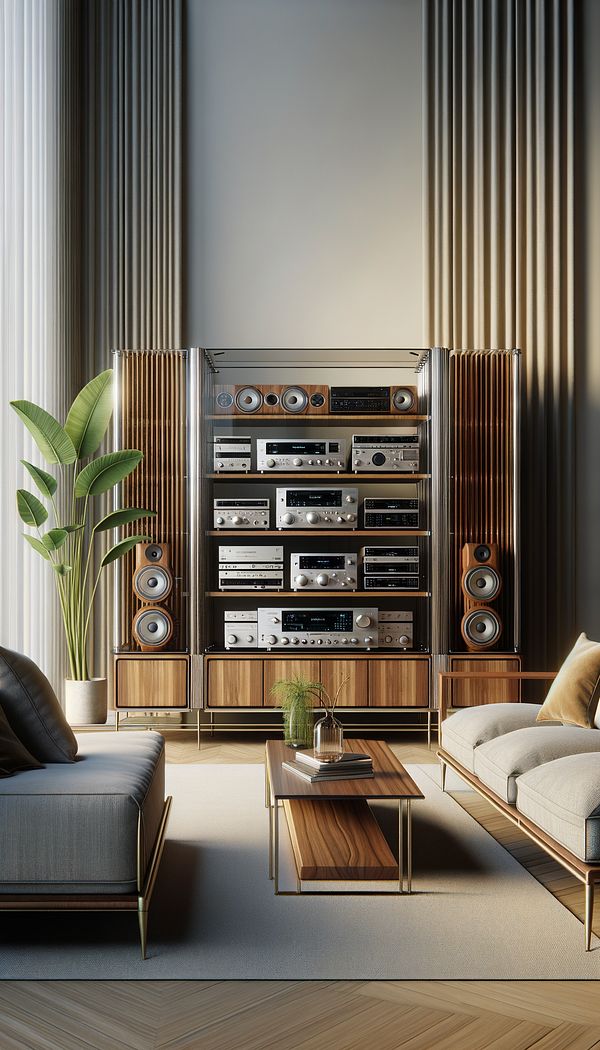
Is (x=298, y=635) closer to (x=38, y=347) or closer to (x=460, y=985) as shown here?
(x=38, y=347)

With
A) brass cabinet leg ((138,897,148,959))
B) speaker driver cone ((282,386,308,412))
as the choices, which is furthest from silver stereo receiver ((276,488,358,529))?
brass cabinet leg ((138,897,148,959))

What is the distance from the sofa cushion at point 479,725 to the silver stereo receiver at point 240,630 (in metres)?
1.52

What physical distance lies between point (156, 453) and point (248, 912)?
291 centimetres

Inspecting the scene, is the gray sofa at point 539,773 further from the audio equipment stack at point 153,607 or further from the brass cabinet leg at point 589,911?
the audio equipment stack at point 153,607

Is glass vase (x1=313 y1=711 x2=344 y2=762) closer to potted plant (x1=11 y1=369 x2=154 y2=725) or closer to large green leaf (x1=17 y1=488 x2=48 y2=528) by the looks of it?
potted plant (x1=11 y1=369 x2=154 y2=725)

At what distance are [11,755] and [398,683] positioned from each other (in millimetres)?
2828

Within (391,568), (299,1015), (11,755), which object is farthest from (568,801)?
(391,568)

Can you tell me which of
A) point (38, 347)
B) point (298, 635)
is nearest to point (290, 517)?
point (298, 635)

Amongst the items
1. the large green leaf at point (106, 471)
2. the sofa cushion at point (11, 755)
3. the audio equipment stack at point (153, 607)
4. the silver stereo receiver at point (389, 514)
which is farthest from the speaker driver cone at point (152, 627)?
the sofa cushion at point (11, 755)

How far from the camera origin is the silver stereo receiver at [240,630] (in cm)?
494

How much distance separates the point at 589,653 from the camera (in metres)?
3.37

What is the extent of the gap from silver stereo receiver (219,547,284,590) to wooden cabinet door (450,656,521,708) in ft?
3.61

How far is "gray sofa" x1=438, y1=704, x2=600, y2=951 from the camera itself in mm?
2326

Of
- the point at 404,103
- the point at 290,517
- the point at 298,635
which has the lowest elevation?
the point at 298,635
